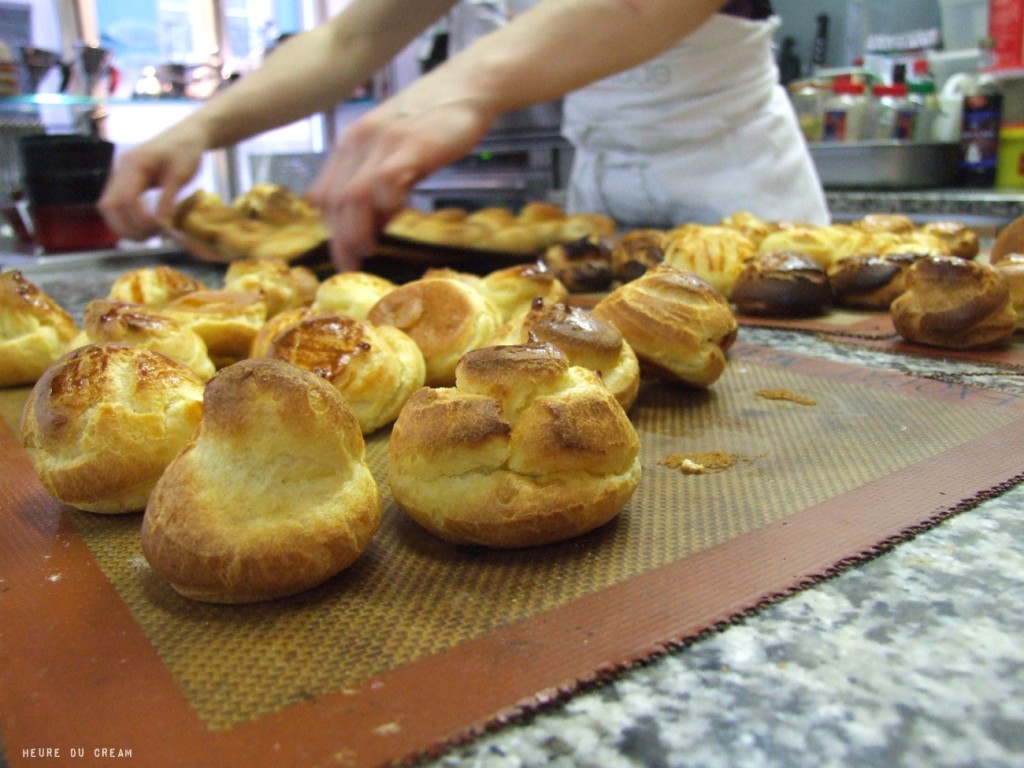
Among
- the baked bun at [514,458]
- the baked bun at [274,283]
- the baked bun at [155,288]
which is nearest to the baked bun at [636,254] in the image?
the baked bun at [274,283]

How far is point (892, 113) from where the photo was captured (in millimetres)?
5035

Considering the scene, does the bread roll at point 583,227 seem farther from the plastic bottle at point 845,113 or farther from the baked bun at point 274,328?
the plastic bottle at point 845,113

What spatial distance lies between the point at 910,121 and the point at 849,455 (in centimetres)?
453

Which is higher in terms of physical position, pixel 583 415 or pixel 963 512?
pixel 583 415

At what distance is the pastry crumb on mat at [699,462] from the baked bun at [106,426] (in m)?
0.74

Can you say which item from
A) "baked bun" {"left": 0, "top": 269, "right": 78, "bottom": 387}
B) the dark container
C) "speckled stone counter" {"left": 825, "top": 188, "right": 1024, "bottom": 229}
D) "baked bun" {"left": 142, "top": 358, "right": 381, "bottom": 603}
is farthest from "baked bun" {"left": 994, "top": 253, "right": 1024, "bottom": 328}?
the dark container

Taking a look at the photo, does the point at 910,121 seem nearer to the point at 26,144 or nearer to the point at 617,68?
the point at 617,68

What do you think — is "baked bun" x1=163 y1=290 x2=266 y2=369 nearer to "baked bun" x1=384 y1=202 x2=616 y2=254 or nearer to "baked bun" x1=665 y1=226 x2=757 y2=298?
"baked bun" x1=384 y1=202 x2=616 y2=254

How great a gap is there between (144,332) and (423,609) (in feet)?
3.43

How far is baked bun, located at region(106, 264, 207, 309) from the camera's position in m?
2.23

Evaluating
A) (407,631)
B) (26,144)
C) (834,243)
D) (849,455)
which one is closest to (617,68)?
(834,243)

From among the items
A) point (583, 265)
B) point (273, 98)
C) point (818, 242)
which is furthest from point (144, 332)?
point (273, 98)

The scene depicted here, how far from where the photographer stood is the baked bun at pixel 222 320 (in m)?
1.90

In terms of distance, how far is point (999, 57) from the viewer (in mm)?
4824
